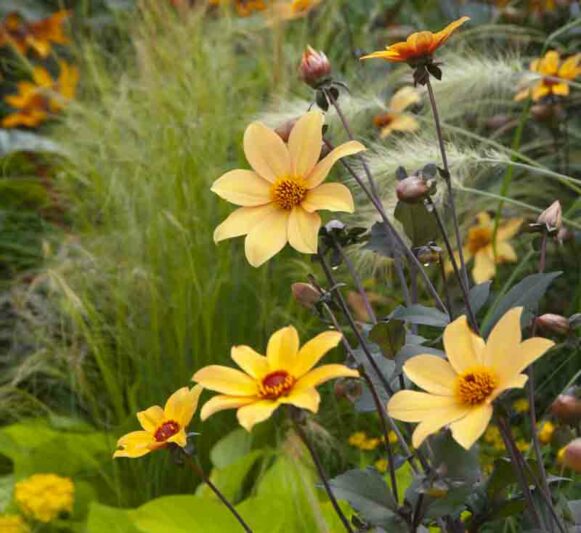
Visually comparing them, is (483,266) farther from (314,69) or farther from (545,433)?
(314,69)

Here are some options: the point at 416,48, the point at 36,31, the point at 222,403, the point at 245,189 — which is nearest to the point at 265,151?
the point at 245,189

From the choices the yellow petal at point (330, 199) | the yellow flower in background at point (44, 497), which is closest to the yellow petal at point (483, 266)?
the yellow flower in background at point (44, 497)

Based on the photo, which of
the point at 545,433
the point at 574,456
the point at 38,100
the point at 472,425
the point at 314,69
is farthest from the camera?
the point at 38,100

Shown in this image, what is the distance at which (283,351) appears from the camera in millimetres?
802

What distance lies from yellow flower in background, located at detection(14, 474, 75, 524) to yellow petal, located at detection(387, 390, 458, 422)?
919 mm

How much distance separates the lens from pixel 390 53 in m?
0.92

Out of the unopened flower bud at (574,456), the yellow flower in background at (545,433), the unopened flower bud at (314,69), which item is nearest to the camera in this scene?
the unopened flower bud at (574,456)

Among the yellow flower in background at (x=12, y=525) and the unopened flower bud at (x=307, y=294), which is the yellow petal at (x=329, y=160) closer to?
the unopened flower bud at (x=307, y=294)

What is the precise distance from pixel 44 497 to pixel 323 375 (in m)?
0.92

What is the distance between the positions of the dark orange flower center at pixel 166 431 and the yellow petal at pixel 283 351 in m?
0.11

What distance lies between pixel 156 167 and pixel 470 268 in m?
0.61

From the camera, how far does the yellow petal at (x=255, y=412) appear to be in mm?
719

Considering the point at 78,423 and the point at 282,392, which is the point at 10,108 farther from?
the point at 282,392

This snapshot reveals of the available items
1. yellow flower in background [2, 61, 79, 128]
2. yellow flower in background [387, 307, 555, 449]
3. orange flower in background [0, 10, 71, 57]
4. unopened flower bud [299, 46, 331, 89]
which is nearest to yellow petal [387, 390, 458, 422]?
yellow flower in background [387, 307, 555, 449]
